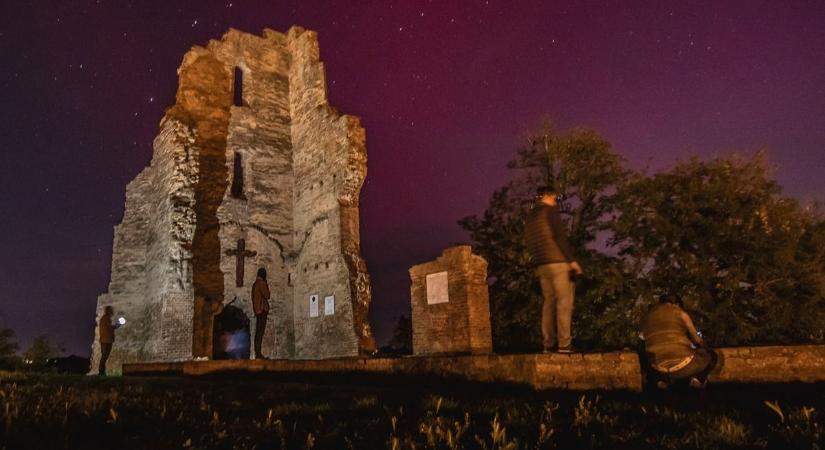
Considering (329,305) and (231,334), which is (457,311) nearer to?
(329,305)

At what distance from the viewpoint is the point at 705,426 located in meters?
3.47

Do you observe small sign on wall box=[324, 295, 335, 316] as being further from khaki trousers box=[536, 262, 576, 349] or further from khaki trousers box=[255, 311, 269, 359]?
khaki trousers box=[536, 262, 576, 349]

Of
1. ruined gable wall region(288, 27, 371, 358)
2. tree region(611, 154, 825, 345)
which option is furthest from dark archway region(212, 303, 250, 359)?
tree region(611, 154, 825, 345)

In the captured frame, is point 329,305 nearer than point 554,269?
No

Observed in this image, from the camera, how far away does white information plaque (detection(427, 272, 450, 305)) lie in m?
10.2

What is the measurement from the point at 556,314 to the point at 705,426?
258 centimetres

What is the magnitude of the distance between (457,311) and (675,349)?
4.77 meters

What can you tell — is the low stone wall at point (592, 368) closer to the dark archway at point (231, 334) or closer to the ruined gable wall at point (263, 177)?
the ruined gable wall at point (263, 177)

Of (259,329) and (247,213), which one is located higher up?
(247,213)

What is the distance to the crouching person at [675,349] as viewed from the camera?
5.50m

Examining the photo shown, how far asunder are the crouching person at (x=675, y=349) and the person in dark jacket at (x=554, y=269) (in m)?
0.83

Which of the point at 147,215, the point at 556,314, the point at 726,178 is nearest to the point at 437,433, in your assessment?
the point at 556,314

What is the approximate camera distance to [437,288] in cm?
1036

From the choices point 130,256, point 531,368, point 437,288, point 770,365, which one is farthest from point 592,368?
point 130,256
